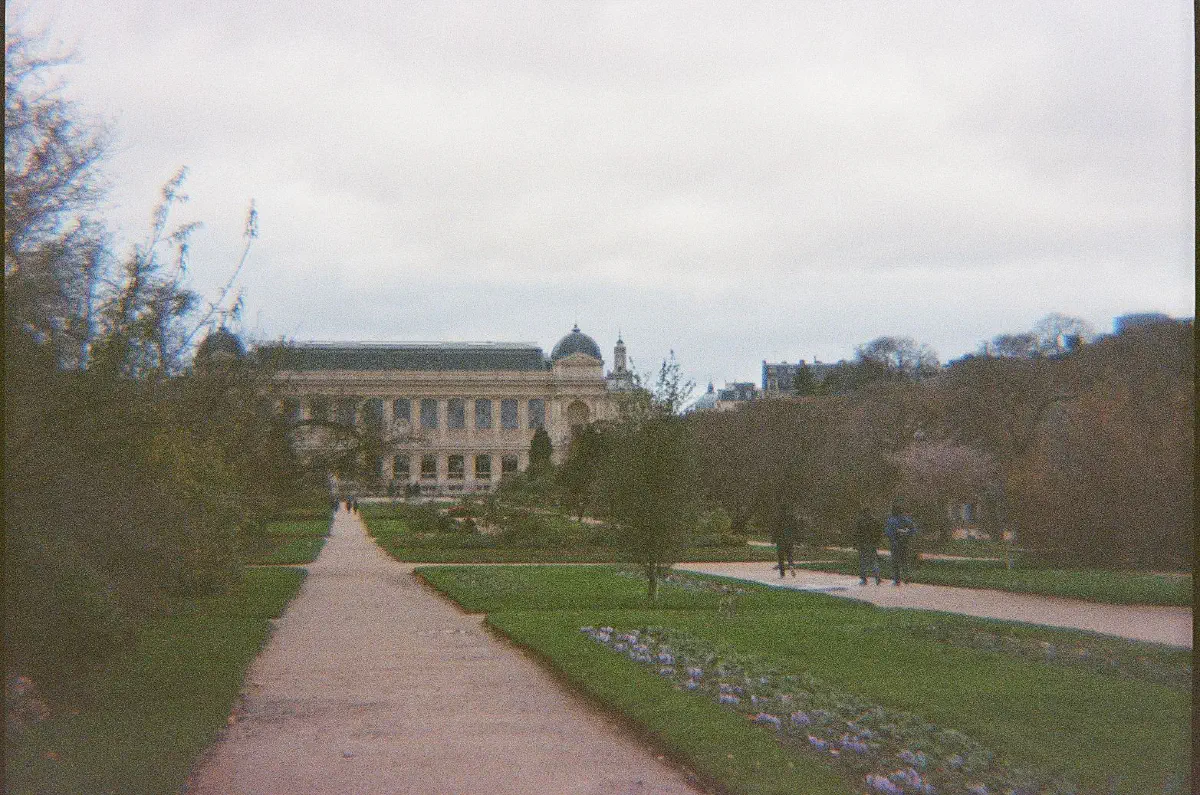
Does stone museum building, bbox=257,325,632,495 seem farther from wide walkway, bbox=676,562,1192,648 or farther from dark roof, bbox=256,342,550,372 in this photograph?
wide walkway, bbox=676,562,1192,648

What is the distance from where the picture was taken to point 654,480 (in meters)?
18.0

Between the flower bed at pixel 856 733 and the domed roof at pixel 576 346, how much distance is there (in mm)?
109026

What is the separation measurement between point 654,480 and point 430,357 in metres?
103

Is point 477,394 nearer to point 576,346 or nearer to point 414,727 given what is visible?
point 576,346

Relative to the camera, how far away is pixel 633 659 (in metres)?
12.4

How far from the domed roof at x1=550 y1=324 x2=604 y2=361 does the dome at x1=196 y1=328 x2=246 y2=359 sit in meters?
107

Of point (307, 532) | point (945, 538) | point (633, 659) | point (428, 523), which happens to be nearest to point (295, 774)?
point (633, 659)

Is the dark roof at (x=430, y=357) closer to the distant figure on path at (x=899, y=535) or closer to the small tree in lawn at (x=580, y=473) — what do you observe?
the small tree in lawn at (x=580, y=473)

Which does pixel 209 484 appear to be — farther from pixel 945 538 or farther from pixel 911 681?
pixel 945 538

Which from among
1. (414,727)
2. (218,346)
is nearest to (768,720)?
(414,727)

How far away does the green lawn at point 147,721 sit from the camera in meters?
7.01

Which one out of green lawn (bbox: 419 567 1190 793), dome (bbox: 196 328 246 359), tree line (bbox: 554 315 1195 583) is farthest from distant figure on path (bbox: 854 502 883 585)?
dome (bbox: 196 328 246 359)

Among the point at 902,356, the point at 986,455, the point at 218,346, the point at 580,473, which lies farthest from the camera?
the point at 902,356

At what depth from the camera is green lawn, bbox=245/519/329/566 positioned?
24358 mm
